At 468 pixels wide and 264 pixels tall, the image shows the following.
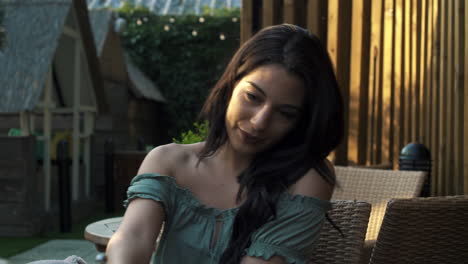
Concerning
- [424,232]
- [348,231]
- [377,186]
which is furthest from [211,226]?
[377,186]

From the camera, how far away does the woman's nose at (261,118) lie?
1525 millimetres

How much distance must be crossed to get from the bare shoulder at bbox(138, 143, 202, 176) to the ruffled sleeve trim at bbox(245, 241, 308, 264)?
30 cm

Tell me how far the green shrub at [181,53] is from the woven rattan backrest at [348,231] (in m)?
13.1

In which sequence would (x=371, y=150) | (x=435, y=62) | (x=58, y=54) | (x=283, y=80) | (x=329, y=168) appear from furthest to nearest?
(x=58, y=54)
(x=371, y=150)
(x=435, y=62)
(x=329, y=168)
(x=283, y=80)

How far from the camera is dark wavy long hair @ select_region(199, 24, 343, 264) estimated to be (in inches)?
61.3

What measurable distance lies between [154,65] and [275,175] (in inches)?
544

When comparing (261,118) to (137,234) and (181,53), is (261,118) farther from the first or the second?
(181,53)

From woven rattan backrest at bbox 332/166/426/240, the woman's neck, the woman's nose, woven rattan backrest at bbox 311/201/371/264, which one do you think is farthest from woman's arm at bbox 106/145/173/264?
woven rattan backrest at bbox 332/166/426/240

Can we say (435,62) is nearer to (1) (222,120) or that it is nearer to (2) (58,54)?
(1) (222,120)

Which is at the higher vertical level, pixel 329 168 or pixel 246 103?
pixel 246 103

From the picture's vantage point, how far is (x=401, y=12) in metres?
4.70

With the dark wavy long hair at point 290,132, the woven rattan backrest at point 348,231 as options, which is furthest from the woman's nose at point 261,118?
the woven rattan backrest at point 348,231

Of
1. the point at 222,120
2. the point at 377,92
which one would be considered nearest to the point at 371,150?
the point at 377,92

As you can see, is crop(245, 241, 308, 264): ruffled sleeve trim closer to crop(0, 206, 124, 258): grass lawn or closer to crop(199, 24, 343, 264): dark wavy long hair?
crop(199, 24, 343, 264): dark wavy long hair
